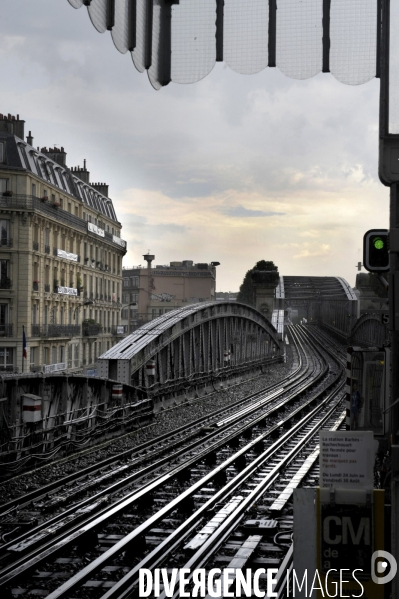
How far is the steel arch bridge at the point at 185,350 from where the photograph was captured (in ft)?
89.8

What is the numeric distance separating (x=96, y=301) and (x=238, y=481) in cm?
4853

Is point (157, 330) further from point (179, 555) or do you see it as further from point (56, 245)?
point (56, 245)

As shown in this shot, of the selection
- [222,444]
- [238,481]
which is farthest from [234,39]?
[222,444]

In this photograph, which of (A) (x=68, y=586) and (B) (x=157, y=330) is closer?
(A) (x=68, y=586)

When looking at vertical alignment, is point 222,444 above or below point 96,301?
below

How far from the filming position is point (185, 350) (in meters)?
35.0

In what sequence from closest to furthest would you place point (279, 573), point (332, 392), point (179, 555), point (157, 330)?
point (279, 573), point (179, 555), point (157, 330), point (332, 392)

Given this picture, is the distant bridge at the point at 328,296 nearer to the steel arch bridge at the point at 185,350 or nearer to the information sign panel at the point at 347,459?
the steel arch bridge at the point at 185,350

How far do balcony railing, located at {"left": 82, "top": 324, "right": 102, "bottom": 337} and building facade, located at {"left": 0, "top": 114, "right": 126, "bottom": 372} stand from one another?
0.07m

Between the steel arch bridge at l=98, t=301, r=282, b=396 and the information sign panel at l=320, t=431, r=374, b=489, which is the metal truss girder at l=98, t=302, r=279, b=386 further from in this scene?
the information sign panel at l=320, t=431, r=374, b=489

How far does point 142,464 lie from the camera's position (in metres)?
18.3

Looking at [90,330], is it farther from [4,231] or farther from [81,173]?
[81,173]

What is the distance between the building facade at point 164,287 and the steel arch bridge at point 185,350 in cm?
5052

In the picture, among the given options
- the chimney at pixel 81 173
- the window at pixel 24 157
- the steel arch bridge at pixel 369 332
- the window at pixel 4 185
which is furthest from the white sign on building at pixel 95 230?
the steel arch bridge at pixel 369 332
